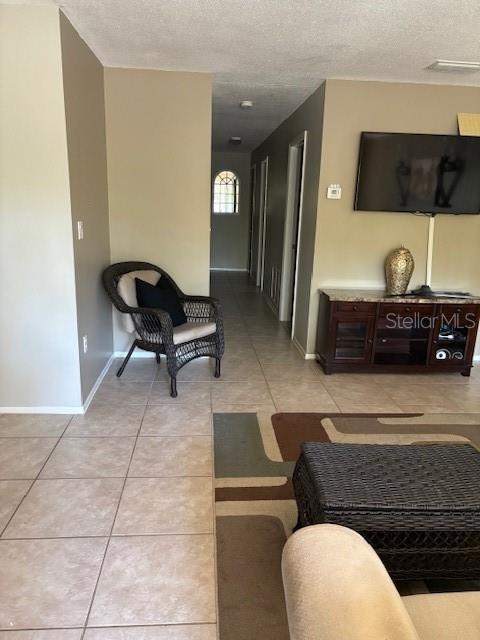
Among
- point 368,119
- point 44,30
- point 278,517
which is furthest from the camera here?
point 368,119

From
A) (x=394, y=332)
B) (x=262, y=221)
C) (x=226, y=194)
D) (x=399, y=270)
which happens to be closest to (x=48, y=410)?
(x=394, y=332)

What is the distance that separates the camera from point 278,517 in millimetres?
1981

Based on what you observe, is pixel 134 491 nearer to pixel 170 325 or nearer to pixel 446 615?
pixel 170 325

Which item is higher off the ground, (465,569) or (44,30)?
(44,30)

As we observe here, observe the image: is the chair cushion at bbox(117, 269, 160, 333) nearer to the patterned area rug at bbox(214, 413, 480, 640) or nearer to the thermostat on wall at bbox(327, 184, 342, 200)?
the patterned area rug at bbox(214, 413, 480, 640)

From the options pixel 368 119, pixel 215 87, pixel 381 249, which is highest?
pixel 215 87

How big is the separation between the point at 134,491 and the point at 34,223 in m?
1.63

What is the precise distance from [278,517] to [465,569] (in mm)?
748

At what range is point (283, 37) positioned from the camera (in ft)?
9.07

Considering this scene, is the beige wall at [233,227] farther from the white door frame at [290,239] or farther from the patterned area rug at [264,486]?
the patterned area rug at [264,486]

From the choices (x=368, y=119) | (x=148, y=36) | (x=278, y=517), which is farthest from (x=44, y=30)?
(x=278, y=517)

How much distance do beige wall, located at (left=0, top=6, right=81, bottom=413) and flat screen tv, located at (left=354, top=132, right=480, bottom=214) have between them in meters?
2.39

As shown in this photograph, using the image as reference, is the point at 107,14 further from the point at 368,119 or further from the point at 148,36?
the point at 368,119

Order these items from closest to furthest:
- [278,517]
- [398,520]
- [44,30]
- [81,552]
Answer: [398,520] < [81,552] < [278,517] < [44,30]
